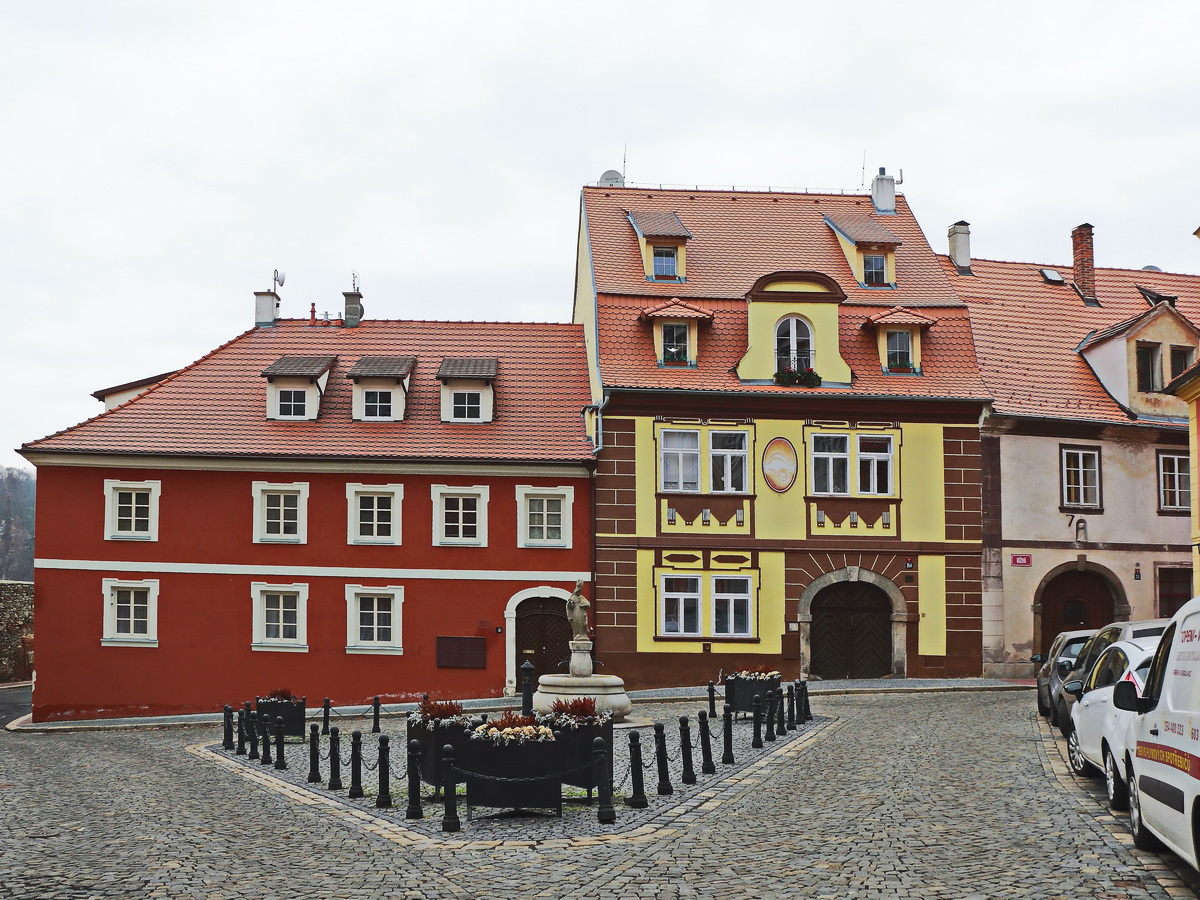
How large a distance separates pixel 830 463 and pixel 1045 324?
8.82 meters

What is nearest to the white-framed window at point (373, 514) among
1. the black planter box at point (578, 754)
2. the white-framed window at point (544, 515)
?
the white-framed window at point (544, 515)

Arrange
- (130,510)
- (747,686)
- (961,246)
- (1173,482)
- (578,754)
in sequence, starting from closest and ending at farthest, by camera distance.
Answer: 1. (578,754)
2. (747,686)
3. (130,510)
4. (1173,482)
5. (961,246)

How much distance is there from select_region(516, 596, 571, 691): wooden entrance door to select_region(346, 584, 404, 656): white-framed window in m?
2.85

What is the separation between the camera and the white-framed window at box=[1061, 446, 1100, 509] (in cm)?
3341

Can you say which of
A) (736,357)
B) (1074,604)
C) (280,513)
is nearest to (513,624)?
(280,513)

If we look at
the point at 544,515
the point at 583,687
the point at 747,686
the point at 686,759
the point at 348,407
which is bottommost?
the point at 686,759

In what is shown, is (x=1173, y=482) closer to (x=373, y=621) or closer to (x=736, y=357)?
(x=736, y=357)

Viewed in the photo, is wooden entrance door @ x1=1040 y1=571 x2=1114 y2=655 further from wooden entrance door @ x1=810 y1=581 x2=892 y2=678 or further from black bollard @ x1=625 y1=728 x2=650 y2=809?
black bollard @ x1=625 y1=728 x2=650 y2=809

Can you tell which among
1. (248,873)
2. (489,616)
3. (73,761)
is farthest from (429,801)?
(489,616)

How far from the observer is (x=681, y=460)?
3225 centimetres

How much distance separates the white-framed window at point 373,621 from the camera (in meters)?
31.9

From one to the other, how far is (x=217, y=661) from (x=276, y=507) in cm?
386

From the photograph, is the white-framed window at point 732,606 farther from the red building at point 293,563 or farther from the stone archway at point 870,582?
the red building at point 293,563

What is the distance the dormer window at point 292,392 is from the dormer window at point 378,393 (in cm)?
90
